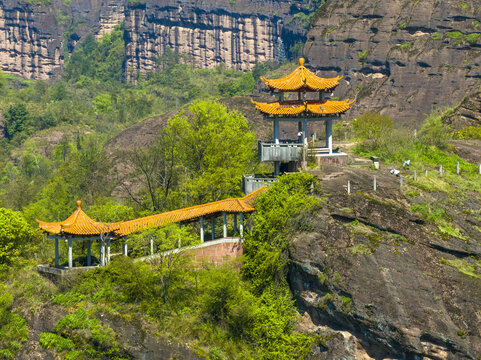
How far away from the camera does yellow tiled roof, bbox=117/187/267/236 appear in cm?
4388

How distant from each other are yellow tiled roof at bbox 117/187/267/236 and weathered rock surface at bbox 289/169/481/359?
Answer: 405cm

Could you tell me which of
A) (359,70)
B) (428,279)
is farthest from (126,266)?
(359,70)

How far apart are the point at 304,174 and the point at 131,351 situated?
12.7 metres

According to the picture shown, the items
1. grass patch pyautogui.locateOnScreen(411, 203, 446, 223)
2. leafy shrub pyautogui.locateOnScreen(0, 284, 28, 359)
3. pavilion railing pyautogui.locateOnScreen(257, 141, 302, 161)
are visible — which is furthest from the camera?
pavilion railing pyautogui.locateOnScreen(257, 141, 302, 161)

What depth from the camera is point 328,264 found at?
39844mm

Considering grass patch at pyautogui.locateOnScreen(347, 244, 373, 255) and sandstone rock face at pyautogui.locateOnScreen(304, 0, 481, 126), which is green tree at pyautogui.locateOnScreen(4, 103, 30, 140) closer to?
sandstone rock face at pyautogui.locateOnScreen(304, 0, 481, 126)

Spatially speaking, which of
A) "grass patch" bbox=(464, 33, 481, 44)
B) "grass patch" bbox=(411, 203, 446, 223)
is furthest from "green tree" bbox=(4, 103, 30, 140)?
"grass patch" bbox=(411, 203, 446, 223)

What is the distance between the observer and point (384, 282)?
3844 cm

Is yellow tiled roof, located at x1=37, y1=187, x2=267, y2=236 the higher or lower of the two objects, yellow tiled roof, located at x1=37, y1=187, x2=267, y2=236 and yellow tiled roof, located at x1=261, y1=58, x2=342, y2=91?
the lower

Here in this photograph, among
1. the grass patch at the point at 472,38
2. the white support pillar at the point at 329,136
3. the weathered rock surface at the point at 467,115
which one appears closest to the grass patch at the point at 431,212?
the white support pillar at the point at 329,136

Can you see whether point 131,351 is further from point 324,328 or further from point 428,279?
point 428,279

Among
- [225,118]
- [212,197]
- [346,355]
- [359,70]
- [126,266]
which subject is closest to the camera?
[346,355]

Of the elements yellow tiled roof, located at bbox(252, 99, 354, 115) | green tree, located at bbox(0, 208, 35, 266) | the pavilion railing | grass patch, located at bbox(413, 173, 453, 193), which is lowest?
green tree, located at bbox(0, 208, 35, 266)

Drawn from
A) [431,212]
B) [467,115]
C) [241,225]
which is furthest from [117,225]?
[467,115]
